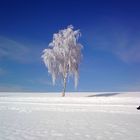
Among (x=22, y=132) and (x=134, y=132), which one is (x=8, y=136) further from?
(x=134, y=132)

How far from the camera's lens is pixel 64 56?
38.6 m

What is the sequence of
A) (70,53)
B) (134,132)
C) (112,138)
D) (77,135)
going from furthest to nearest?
(70,53) < (134,132) < (77,135) < (112,138)

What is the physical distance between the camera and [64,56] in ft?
127

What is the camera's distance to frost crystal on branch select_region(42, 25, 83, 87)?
127ft

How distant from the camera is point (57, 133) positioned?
324 inches

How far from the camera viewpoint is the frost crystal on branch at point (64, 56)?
38.6 m

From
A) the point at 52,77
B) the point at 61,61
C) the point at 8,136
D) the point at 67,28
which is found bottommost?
the point at 8,136

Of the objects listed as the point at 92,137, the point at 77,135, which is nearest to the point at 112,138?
the point at 92,137

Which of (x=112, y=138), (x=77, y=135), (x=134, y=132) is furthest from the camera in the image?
(x=134, y=132)

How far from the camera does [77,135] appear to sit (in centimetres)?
787

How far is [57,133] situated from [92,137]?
1.33 meters

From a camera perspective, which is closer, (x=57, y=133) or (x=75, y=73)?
(x=57, y=133)

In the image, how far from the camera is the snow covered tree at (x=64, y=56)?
3859 centimetres

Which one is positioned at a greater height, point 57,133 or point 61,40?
point 61,40
